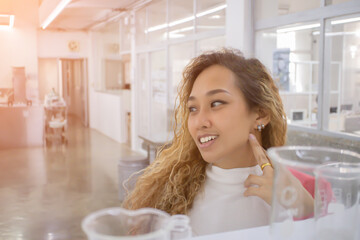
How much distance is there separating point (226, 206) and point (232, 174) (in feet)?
0.38

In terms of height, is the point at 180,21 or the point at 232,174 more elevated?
the point at 180,21

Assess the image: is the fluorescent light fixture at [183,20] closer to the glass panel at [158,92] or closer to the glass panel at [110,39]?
the glass panel at [158,92]

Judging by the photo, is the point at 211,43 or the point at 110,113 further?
the point at 110,113

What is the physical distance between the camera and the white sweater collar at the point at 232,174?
127cm

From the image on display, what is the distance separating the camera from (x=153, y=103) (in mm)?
6980

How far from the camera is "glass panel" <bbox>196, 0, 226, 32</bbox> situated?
4535 millimetres

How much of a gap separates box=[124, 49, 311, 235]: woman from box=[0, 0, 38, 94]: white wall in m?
10.0

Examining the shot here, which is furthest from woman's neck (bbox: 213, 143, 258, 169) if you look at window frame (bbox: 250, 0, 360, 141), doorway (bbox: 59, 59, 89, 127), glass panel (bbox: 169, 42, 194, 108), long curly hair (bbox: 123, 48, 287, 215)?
doorway (bbox: 59, 59, 89, 127)

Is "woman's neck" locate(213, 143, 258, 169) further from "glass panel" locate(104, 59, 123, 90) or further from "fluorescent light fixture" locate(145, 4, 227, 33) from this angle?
"glass panel" locate(104, 59, 123, 90)

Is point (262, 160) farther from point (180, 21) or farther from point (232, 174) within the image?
point (180, 21)

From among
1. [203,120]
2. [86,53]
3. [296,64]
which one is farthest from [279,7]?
[86,53]

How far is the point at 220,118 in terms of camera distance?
3.86ft

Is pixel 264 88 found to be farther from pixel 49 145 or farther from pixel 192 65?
pixel 49 145

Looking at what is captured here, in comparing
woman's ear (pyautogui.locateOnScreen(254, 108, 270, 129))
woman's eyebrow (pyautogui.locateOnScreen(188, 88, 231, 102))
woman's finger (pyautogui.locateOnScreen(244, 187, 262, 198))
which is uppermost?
woman's eyebrow (pyautogui.locateOnScreen(188, 88, 231, 102))
